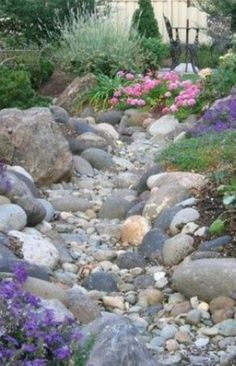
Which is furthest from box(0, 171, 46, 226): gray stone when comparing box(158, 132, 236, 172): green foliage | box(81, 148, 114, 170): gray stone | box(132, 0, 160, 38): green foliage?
box(132, 0, 160, 38): green foliage

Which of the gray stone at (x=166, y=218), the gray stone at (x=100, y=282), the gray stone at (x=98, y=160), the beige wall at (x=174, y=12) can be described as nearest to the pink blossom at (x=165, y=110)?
the gray stone at (x=98, y=160)

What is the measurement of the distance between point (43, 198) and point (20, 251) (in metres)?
2.13

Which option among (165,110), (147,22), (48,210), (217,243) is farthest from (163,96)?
(147,22)

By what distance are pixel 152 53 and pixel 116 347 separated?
1120cm

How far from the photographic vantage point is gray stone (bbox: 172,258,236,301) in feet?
16.8

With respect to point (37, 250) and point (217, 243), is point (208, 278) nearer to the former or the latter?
point (217, 243)

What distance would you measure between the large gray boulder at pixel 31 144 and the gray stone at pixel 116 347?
180 inches

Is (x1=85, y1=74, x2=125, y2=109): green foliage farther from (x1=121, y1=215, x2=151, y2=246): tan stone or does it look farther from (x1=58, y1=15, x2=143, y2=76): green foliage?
(x1=121, y1=215, x2=151, y2=246): tan stone

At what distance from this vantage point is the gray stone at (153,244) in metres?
6.19

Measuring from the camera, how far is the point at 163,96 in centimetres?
1160

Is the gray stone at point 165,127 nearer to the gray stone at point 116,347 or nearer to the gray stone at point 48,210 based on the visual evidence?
the gray stone at point 48,210

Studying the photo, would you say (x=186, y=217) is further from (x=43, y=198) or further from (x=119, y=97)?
(x=119, y=97)

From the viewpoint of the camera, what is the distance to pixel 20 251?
564 cm

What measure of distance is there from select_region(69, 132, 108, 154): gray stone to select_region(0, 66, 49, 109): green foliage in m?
0.96
